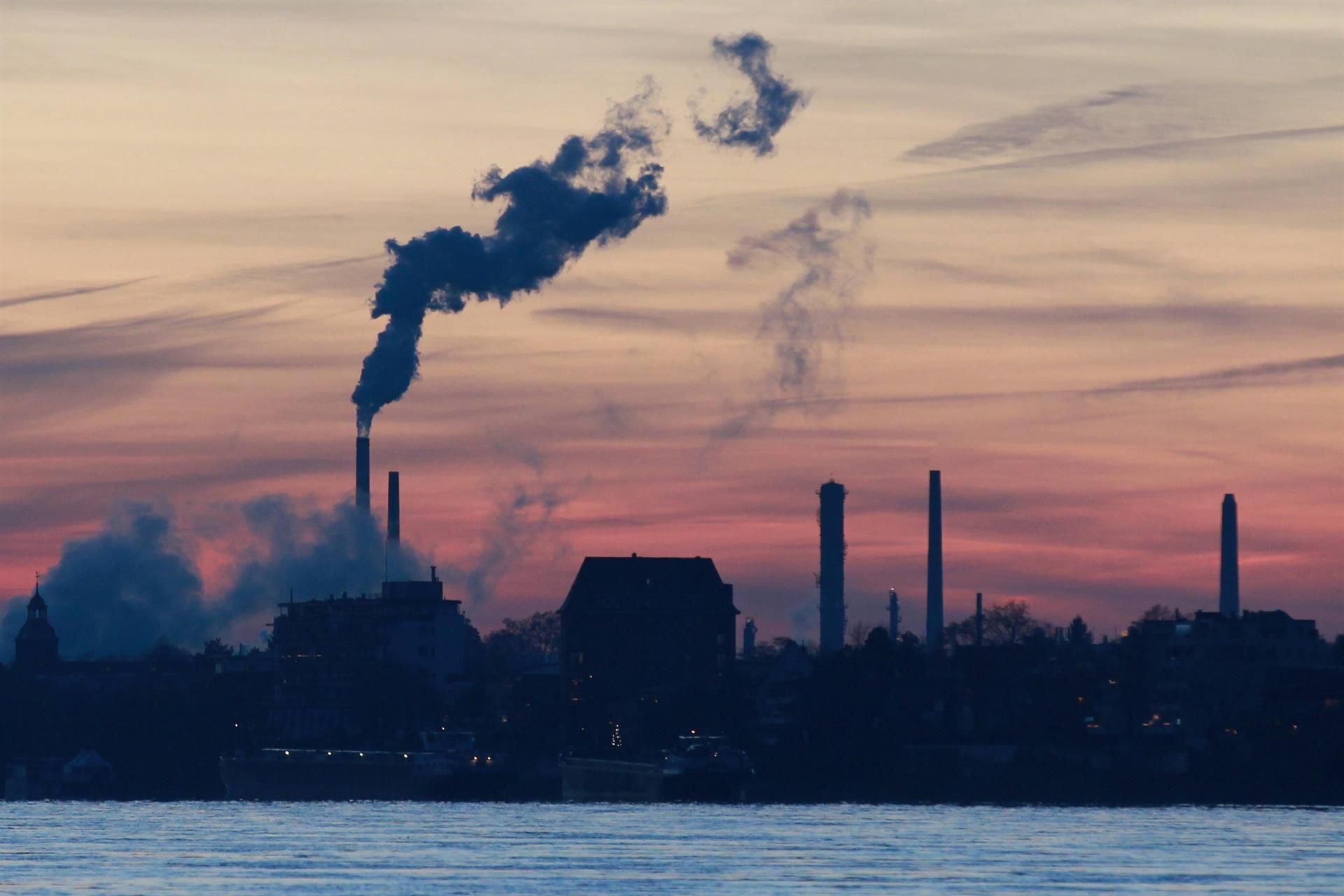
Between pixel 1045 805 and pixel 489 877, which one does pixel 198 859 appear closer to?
pixel 489 877

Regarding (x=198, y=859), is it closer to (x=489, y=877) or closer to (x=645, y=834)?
(x=489, y=877)

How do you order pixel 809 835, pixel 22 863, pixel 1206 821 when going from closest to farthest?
pixel 22 863
pixel 809 835
pixel 1206 821

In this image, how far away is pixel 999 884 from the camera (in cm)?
10506

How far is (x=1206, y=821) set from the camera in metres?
158

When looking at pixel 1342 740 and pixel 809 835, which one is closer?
pixel 809 835

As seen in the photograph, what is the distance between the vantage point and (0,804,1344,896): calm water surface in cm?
10531

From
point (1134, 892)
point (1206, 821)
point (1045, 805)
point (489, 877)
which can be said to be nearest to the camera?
point (1134, 892)

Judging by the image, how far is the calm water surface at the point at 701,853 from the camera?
105m

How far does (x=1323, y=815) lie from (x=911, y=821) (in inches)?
1074

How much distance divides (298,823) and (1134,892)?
8110cm

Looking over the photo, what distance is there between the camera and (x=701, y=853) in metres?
127

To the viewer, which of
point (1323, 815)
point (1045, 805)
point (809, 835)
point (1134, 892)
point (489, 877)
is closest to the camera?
point (1134, 892)

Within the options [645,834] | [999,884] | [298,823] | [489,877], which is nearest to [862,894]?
[999,884]

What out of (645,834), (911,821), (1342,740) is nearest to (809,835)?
(645,834)
